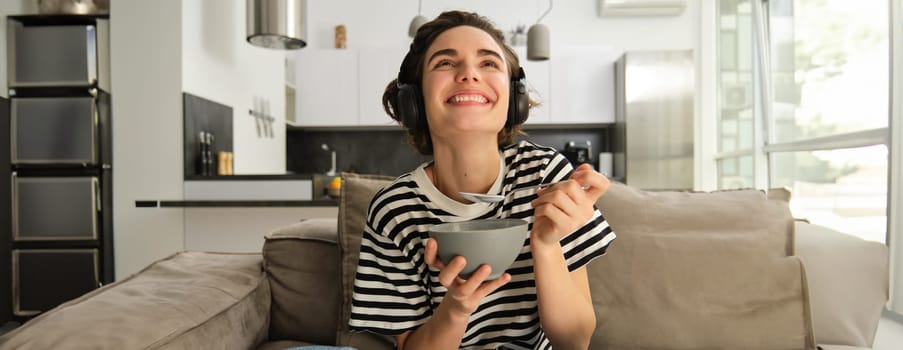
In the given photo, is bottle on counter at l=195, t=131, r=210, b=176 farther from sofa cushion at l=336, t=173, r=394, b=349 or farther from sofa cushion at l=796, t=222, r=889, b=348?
sofa cushion at l=796, t=222, r=889, b=348

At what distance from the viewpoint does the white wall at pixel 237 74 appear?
3189 millimetres

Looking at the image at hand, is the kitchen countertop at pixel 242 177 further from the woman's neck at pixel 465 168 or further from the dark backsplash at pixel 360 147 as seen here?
the dark backsplash at pixel 360 147

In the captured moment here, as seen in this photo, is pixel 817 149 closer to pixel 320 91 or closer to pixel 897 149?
pixel 897 149

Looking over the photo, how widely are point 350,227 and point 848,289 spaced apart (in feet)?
3.91

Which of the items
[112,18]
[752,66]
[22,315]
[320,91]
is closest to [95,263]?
[22,315]

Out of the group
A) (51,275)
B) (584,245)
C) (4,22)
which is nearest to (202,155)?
(51,275)

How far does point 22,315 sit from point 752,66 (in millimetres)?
4722

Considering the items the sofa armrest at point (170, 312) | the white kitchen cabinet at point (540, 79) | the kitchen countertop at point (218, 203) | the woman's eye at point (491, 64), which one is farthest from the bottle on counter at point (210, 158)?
the white kitchen cabinet at point (540, 79)

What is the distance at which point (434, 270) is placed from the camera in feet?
3.55

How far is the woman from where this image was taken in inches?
38.5

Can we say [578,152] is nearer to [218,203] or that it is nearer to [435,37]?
[218,203]

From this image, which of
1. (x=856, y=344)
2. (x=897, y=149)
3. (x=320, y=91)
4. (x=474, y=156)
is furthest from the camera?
(x=320, y=91)

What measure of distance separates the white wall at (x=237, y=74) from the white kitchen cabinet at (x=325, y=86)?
0.49 metres

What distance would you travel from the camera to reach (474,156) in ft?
3.44
